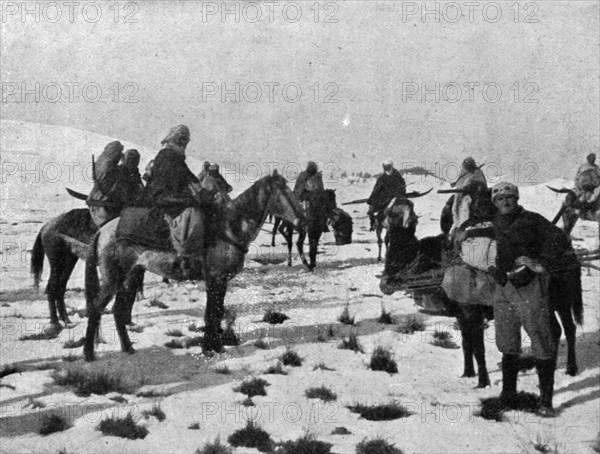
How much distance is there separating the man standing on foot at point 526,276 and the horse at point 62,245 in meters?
6.47

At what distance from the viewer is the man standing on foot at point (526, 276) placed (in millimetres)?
5895

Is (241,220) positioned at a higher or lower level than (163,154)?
lower

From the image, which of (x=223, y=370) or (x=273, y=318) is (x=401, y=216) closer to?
(x=273, y=318)

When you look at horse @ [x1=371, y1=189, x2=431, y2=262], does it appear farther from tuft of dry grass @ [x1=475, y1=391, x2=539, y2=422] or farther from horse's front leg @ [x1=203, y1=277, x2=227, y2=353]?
tuft of dry grass @ [x1=475, y1=391, x2=539, y2=422]

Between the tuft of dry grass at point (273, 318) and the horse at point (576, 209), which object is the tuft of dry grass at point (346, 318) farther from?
the horse at point (576, 209)

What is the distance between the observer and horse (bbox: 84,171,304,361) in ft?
26.5

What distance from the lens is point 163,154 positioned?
784 cm

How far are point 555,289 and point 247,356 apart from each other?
3.88m

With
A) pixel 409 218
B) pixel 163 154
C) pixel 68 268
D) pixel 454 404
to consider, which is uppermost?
pixel 163 154

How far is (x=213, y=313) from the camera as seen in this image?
816 centimetres

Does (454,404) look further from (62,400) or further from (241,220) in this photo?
(62,400)

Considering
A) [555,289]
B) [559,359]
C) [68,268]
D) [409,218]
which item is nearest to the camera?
[555,289]

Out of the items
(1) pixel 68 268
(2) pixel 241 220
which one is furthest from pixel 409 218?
(1) pixel 68 268

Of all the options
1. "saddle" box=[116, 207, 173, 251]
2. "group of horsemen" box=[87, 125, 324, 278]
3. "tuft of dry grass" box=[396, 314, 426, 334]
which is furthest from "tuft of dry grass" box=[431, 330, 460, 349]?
"saddle" box=[116, 207, 173, 251]
